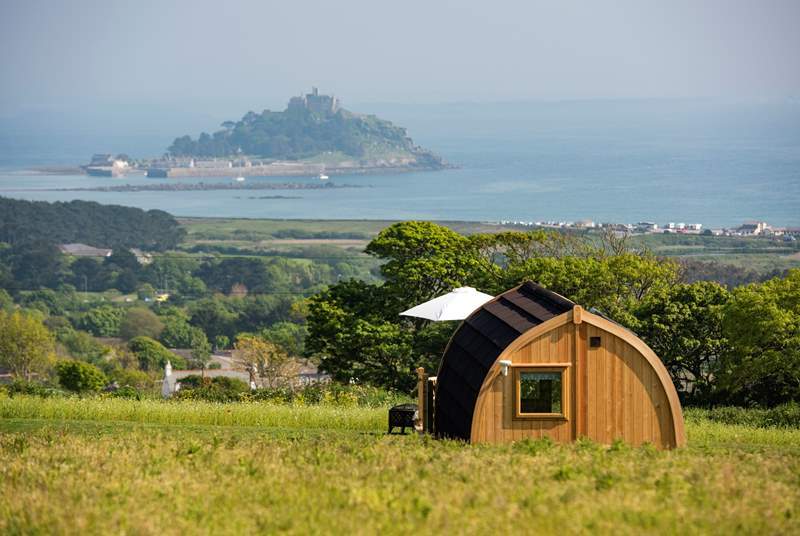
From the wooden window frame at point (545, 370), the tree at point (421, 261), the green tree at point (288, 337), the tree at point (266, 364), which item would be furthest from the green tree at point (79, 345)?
the wooden window frame at point (545, 370)

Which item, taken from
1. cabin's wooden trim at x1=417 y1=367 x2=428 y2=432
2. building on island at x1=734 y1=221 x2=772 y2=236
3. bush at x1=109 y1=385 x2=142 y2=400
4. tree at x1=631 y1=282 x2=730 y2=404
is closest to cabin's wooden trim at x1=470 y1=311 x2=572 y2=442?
cabin's wooden trim at x1=417 y1=367 x2=428 y2=432

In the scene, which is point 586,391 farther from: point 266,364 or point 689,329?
point 266,364

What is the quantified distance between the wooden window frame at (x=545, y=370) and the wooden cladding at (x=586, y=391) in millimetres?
15

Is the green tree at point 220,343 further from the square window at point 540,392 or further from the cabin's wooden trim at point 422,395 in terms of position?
the square window at point 540,392

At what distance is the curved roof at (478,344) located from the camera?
679 inches

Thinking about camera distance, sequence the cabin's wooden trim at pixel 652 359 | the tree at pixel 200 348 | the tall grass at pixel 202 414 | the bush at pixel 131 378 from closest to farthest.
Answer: the cabin's wooden trim at pixel 652 359, the tall grass at pixel 202 414, the bush at pixel 131 378, the tree at pixel 200 348

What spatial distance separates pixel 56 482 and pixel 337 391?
597 inches

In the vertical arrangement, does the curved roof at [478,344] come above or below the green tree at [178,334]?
above

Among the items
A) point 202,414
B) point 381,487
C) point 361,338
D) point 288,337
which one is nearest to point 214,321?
point 288,337

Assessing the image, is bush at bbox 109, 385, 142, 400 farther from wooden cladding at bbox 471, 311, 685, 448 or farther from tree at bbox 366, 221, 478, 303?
wooden cladding at bbox 471, 311, 685, 448

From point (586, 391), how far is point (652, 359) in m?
1.14

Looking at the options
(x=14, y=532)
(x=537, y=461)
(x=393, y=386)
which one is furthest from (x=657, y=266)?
(x=14, y=532)

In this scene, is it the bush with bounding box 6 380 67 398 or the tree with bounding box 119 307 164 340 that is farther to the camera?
the tree with bounding box 119 307 164 340

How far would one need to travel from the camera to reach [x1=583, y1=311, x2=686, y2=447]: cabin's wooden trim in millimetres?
16766
